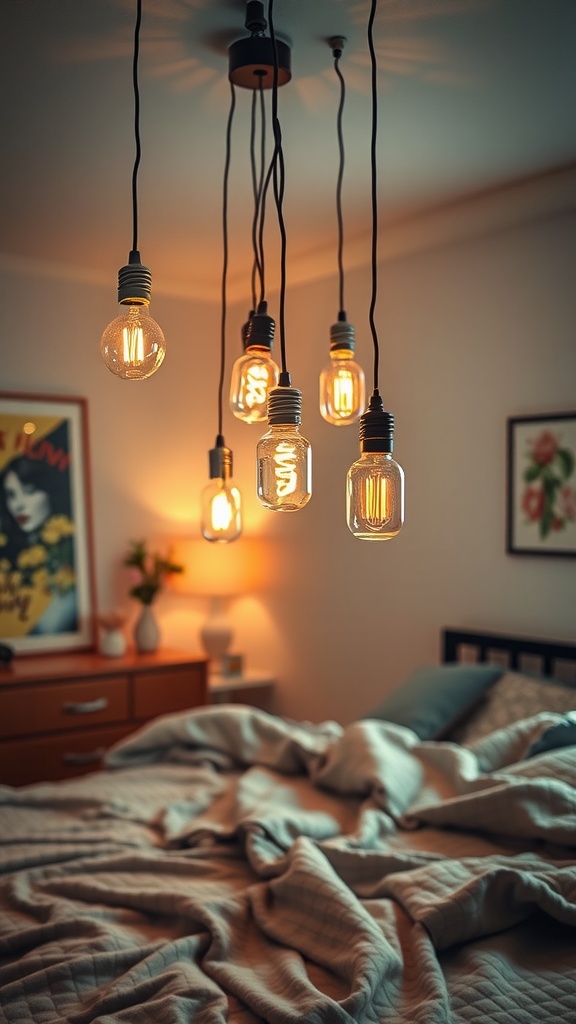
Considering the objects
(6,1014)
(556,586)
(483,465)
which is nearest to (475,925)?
(6,1014)

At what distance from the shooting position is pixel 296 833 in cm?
217

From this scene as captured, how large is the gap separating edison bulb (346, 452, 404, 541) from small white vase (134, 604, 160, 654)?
290 centimetres

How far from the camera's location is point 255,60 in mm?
2160

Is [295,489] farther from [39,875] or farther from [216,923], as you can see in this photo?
[39,875]

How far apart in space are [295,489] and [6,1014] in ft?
3.13

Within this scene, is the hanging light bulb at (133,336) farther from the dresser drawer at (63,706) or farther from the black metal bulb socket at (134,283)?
the dresser drawer at (63,706)

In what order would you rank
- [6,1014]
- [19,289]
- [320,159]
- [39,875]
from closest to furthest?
[6,1014] → [39,875] → [320,159] → [19,289]

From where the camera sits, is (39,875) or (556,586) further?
A: (556,586)

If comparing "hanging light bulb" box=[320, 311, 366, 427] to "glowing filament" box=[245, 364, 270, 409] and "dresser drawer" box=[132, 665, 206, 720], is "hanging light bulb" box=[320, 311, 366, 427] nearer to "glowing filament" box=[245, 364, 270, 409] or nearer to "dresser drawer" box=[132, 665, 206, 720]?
"glowing filament" box=[245, 364, 270, 409]

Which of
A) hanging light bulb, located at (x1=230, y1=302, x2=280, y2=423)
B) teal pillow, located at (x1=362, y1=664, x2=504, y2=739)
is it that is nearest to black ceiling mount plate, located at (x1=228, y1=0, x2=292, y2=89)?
hanging light bulb, located at (x1=230, y1=302, x2=280, y2=423)

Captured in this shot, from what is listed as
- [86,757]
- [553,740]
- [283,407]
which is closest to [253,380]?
[283,407]

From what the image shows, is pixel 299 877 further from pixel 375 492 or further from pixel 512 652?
pixel 512 652

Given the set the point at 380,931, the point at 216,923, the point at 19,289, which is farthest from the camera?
the point at 19,289

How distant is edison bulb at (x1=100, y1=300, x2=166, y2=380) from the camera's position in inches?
61.7
